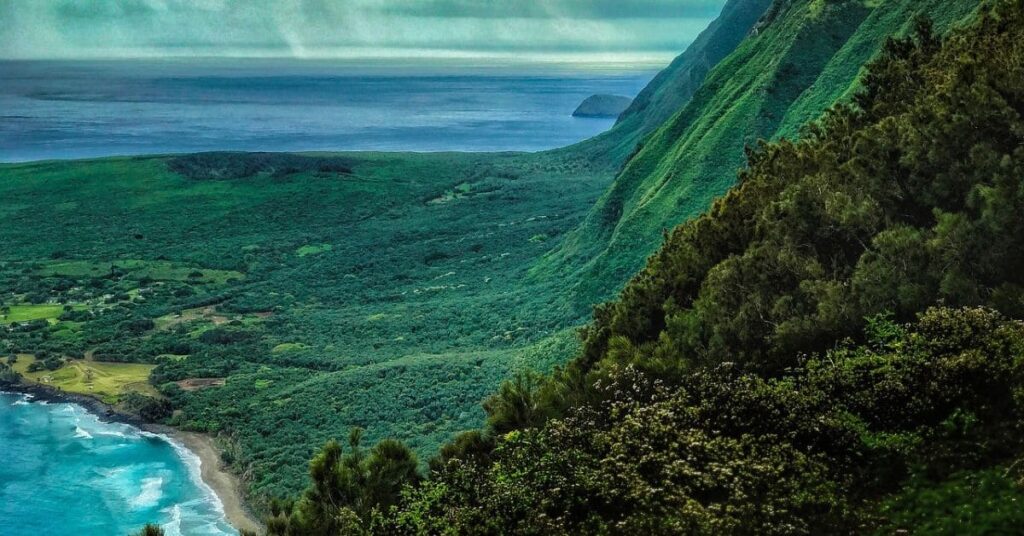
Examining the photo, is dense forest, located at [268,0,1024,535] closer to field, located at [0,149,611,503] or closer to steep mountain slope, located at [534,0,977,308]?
field, located at [0,149,611,503]

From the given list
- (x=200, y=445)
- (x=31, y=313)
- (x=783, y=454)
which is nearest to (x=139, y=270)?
(x=31, y=313)

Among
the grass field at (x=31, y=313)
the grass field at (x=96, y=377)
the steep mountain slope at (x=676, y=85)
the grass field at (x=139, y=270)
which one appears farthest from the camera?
the steep mountain slope at (x=676, y=85)

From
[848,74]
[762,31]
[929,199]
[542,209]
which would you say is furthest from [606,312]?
[542,209]

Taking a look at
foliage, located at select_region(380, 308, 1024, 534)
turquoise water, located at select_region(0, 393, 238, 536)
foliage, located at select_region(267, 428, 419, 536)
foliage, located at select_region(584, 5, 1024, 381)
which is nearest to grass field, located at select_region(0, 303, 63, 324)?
turquoise water, located at select_region(0, 393, 238, 536)

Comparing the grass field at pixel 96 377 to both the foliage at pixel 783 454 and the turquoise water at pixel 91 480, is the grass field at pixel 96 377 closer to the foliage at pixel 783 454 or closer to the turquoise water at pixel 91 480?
the turquoise water at pixel 91 480

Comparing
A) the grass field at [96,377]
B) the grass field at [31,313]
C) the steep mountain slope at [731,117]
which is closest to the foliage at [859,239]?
the steep mountain slope at [731,117]
